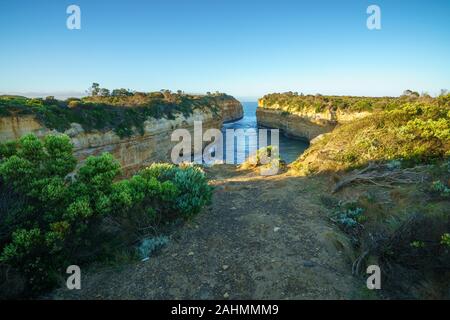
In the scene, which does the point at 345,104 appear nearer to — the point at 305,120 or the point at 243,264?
the point at 305,120

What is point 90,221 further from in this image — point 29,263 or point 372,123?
point 372,123

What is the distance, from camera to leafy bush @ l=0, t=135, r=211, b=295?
16.7 ft

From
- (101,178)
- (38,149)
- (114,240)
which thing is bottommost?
(114,240)

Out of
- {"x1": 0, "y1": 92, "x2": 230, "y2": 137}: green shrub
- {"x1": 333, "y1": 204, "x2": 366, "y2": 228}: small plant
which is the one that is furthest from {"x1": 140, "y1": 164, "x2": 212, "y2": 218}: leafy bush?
{"x1": 0, "y1": 92, "x2": 230, "y2": 137}: green shrub

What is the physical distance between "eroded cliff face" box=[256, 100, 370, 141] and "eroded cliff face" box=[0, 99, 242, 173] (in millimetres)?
21367

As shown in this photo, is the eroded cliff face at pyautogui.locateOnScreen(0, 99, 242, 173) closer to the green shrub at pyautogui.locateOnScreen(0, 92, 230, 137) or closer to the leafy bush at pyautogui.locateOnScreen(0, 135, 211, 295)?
the green shrub at pyautogui.locateOnScreen(0, 92, 230, 137)

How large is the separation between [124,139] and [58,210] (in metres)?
18.3

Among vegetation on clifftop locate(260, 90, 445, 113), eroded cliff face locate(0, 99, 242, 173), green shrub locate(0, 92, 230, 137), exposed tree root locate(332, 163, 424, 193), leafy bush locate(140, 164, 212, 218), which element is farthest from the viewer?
vegetation on clifftop locate(260, 90, 445, 113)

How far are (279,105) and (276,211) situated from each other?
2322 inches

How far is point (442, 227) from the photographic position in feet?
18.3

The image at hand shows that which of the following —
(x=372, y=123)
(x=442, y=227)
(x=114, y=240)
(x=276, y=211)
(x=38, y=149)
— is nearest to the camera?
(x=442, y=227)

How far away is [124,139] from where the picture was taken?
2295 centimetres

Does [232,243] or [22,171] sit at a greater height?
[22,171]

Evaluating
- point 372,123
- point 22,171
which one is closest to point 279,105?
point 372,123
